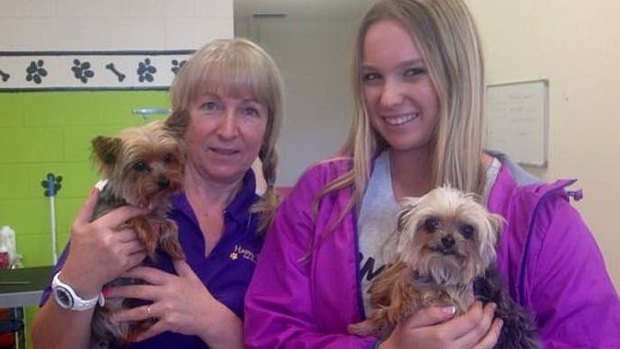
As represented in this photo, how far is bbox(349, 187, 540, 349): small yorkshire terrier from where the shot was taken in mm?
1419

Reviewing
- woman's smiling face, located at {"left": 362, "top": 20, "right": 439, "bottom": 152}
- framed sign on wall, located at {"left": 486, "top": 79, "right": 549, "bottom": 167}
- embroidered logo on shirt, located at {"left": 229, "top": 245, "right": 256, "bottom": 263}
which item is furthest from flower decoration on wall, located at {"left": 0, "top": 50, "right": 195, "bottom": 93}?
woman's smiling face, located at {"left": 362, "top": 20, "right": 439, "bottom": 152}

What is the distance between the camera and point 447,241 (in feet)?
4.84

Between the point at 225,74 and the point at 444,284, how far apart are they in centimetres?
79

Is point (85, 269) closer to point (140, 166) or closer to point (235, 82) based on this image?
point (140, 166)

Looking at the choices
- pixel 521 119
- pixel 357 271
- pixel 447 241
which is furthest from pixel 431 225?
pixel 521 119

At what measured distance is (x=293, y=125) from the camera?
897 centimetres

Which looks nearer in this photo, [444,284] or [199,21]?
[444,284]

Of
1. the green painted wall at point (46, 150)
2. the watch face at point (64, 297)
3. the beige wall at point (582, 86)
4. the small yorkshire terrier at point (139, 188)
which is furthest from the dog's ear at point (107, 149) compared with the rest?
the green painted wall at point (46, 150)

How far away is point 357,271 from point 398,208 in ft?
0.62

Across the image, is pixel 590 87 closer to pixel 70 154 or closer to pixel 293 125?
pixel 70 154

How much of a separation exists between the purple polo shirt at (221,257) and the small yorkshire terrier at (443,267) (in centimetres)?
41

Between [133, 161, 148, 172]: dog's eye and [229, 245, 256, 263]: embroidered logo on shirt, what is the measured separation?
33 cm

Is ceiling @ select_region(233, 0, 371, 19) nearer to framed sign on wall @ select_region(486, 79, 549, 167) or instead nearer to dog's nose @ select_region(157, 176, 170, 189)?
framed sign on wall @ select_region(486, 79, 549, 167)

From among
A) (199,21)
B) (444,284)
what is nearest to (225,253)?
(444,284)
